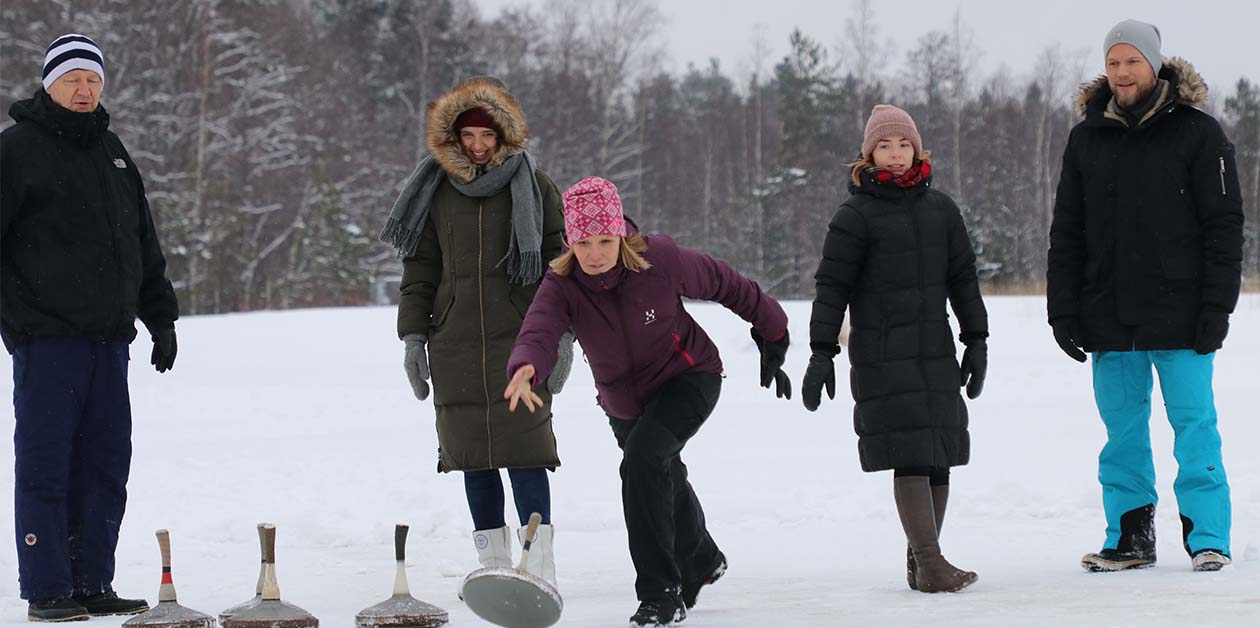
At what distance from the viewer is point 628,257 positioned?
16.1 feet

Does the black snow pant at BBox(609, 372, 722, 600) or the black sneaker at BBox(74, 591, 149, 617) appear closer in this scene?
the black snow pant at BBox(609, 372, 722, 600)

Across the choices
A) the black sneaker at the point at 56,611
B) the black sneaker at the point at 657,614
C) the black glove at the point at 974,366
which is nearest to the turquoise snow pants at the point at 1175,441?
the black glove at the point at 974,366

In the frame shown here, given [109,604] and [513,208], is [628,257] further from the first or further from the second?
[109,604]

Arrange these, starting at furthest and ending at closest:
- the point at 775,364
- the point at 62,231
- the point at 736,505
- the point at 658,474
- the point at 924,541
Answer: the point at 736,505, the point at 62,231, the point at 924,541, the point at 775,364, the point at 658,474

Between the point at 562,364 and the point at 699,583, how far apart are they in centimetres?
90

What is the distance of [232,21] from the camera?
3403 cm

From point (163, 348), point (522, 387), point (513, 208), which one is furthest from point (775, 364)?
point (163, 348)

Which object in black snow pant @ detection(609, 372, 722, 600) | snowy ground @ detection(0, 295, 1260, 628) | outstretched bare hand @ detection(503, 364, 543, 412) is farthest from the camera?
snowy ground @ detection(0, 295, 1260, 628)

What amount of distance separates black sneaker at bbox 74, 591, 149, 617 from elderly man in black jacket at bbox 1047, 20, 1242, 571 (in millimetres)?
3475

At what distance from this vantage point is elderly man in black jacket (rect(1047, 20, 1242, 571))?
219 inches

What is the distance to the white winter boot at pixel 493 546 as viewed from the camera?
18.3 feet

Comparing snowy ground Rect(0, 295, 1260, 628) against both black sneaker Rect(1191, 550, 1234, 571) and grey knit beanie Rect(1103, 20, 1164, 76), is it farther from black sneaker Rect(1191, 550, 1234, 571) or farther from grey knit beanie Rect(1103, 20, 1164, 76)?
grey knit beanie Rect(1103, 20, 1164, 76)

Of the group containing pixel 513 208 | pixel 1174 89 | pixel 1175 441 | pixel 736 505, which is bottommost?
pixel 736 505

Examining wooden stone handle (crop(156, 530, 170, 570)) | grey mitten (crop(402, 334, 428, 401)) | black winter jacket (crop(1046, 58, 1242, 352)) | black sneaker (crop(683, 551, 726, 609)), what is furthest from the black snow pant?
black winter jacket (crop(1046, 58, 1242, 352))
